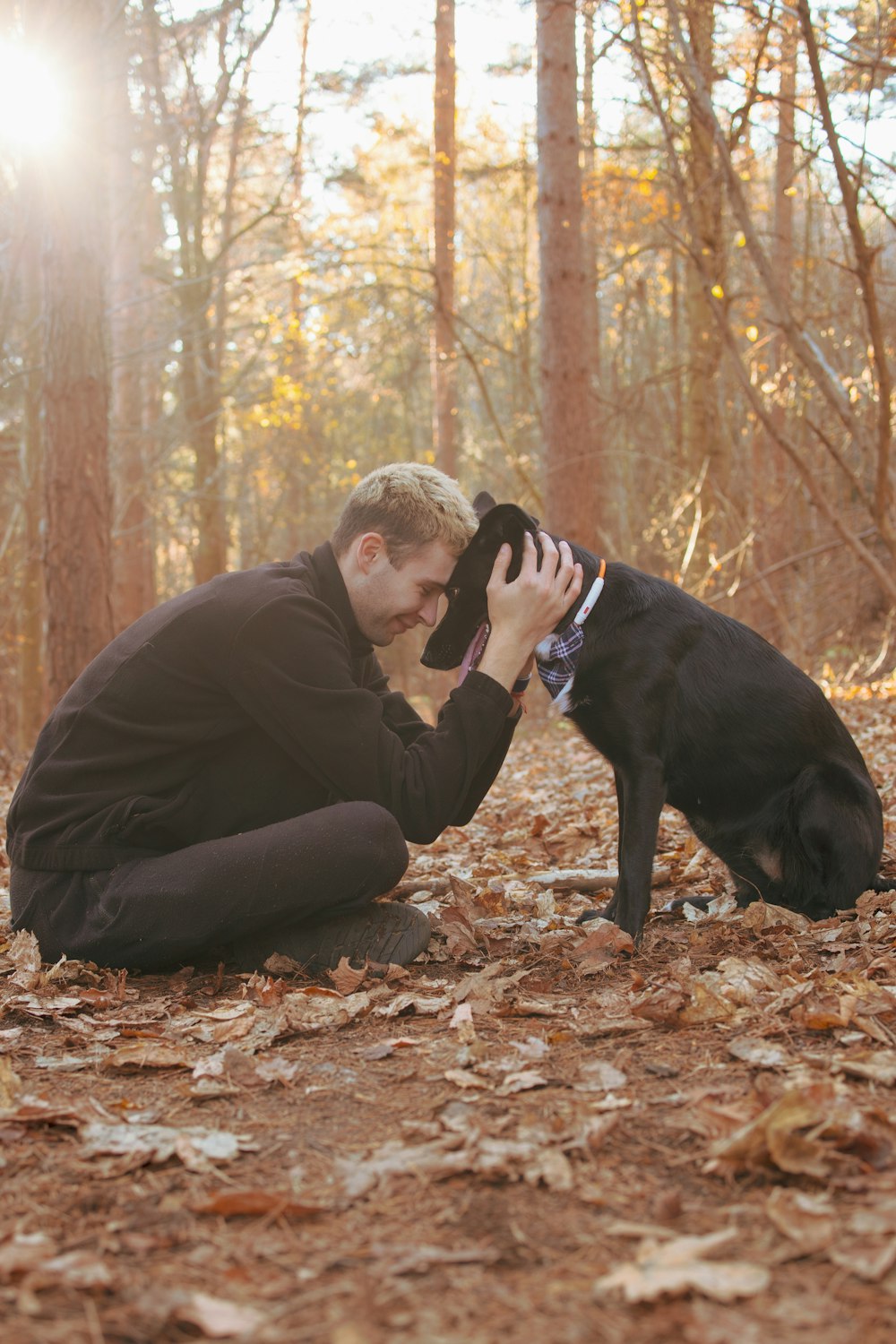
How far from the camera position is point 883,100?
21.3ft

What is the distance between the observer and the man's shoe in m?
3.25

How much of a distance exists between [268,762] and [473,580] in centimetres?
92

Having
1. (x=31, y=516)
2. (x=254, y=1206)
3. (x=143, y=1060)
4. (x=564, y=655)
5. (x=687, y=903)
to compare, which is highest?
(x=31, y=516)

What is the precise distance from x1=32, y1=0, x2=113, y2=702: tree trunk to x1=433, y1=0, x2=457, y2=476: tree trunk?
533cm

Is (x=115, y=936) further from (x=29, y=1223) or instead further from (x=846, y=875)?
(x=846, y=875)

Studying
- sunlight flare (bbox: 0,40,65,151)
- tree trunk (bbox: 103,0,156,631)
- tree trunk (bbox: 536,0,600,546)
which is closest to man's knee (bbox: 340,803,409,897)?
sunlight flare (bbox: 0,40,65,151)

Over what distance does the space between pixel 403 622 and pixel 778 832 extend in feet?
4.85

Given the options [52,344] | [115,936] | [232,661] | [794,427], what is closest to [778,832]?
[232,661]

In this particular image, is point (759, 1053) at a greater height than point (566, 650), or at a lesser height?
lesser

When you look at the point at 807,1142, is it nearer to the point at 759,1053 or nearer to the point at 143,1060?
the point at 759,1053

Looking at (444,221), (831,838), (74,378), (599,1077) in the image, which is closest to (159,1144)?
(599,1077)

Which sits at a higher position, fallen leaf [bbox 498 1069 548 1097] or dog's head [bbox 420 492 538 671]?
dog's head [bbox 420 492 538 671]

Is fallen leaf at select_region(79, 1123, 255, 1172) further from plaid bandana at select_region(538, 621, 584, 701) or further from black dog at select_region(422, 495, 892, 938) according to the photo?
plaid bandana at select_region(538, 621, 584, 701)

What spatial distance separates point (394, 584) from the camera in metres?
3.33
